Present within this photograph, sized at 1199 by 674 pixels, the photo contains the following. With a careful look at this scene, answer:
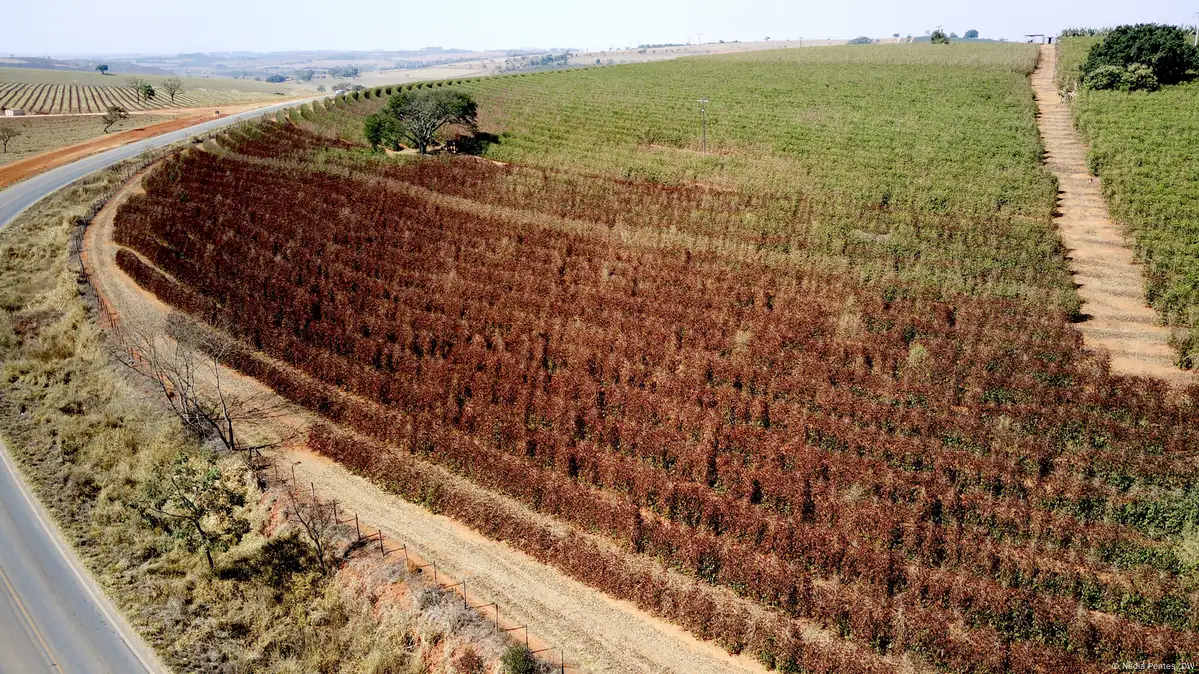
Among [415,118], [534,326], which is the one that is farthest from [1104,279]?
[415,118]

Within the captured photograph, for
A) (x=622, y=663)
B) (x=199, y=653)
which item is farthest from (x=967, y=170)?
(x=199, y=653)

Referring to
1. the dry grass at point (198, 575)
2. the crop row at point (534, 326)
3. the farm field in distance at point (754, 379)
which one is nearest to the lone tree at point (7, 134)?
the farm field in distance at point (754, 379)

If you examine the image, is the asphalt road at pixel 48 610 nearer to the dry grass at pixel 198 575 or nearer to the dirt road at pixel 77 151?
the dry grass at pixel 198 575

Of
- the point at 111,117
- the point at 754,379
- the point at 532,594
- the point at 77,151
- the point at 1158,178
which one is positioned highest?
the point at 111,117

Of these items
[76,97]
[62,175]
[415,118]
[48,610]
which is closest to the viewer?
[48,610]

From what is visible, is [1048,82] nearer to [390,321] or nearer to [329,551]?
[390,321]

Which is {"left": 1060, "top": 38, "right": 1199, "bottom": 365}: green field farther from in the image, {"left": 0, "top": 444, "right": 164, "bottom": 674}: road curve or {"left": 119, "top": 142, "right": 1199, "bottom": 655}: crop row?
{"left": 0, "top": 444, "right": 164, "bottom": 674}: road curve

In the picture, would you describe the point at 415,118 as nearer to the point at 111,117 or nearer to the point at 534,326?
the point at 534,326
